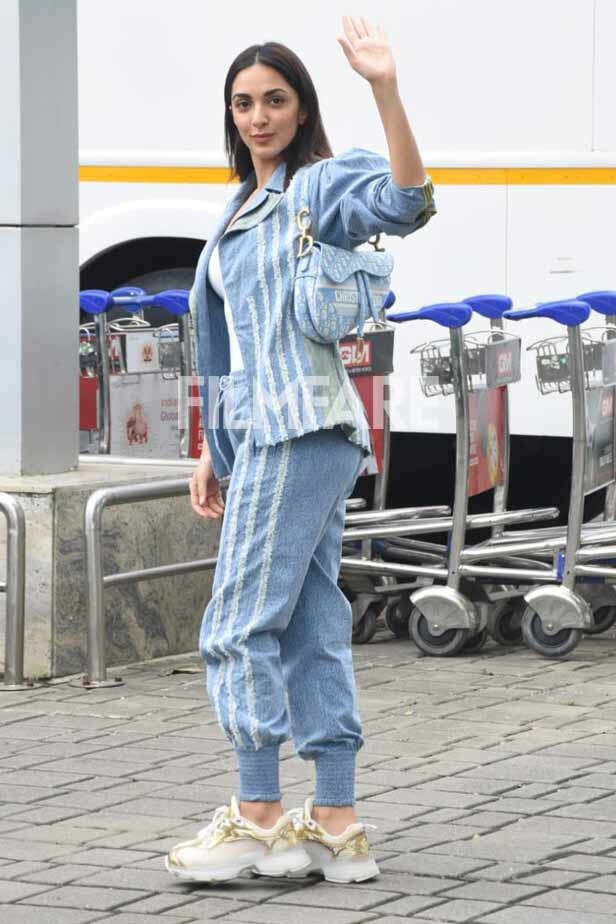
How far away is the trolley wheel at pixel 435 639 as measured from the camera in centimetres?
723

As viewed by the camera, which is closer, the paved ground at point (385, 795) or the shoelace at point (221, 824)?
the paved ground at point (385, 795)

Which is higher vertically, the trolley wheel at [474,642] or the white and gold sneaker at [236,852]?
the trolley wheel at [474,642]

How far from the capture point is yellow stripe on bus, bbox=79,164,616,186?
8711 mm

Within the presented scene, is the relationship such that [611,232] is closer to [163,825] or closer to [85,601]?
[85,601]

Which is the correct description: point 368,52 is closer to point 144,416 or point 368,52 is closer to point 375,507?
point 375,507

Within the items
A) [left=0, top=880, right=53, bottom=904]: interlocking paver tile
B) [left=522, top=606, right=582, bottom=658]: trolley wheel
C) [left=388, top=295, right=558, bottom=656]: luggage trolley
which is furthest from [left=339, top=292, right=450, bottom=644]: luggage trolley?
[left=0, top=880, right=53, bottom=904]: interlocking paver tile

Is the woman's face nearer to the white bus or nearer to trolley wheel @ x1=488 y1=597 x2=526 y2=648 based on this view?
trolley wheel @ x1=488 y1=597 x2=526 y2=648

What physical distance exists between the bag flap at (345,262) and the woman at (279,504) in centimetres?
3

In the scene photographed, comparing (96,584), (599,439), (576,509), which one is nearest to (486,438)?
(599,439)

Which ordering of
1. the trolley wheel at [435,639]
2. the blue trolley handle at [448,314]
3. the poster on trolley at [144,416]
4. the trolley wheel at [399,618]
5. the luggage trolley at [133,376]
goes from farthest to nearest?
the poster on trolley at [144,416] → the luggage trolley at [133,376] → the trolley wheel at [399,618] → the trolley wheel at [435,639] → the blue trolley handle at [448,314]

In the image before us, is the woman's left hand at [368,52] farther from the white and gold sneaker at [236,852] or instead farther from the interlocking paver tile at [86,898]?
the interlocking paver tile at [86,898]

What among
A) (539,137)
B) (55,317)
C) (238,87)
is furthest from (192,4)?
(238,87)

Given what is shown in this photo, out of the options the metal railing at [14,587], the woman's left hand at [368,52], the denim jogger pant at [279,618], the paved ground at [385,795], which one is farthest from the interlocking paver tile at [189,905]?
the metal railing at [14,587]

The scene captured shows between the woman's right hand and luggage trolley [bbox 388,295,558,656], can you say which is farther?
luggage trolley [bbox 388,295,558,656]
